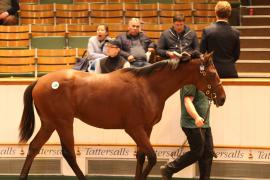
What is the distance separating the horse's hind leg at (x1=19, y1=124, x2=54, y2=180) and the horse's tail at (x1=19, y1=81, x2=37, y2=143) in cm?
11

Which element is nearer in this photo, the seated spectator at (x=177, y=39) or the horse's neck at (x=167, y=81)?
the horse's neck at (x=167, y=81)

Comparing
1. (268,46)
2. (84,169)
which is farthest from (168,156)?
(268,46)

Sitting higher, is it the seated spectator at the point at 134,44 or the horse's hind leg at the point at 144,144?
the seated spectator at the point at 134,44

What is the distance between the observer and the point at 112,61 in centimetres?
695

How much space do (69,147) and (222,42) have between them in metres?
1.95

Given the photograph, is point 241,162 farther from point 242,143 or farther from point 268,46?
point 268,46

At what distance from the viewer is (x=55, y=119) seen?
6.48 meters

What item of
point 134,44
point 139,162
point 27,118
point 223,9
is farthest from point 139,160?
point 223,9

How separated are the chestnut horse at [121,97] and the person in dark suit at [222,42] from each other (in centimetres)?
64

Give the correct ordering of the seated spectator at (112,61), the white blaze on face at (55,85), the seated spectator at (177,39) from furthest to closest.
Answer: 1. the seated spectator at (177,39)
2. the seated spectator at (112,61)
3. the white blaze on face at (55,85)

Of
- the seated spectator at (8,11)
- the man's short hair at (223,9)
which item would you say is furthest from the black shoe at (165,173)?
the seated spectator at (8,11)

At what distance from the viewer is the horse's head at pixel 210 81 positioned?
6195mm

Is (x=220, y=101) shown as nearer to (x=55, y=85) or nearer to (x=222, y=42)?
(x=222, y=42)

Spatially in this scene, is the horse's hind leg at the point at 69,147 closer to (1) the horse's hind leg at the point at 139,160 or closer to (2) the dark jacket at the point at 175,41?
(1) the horse's hind leg at the point at 139,160
